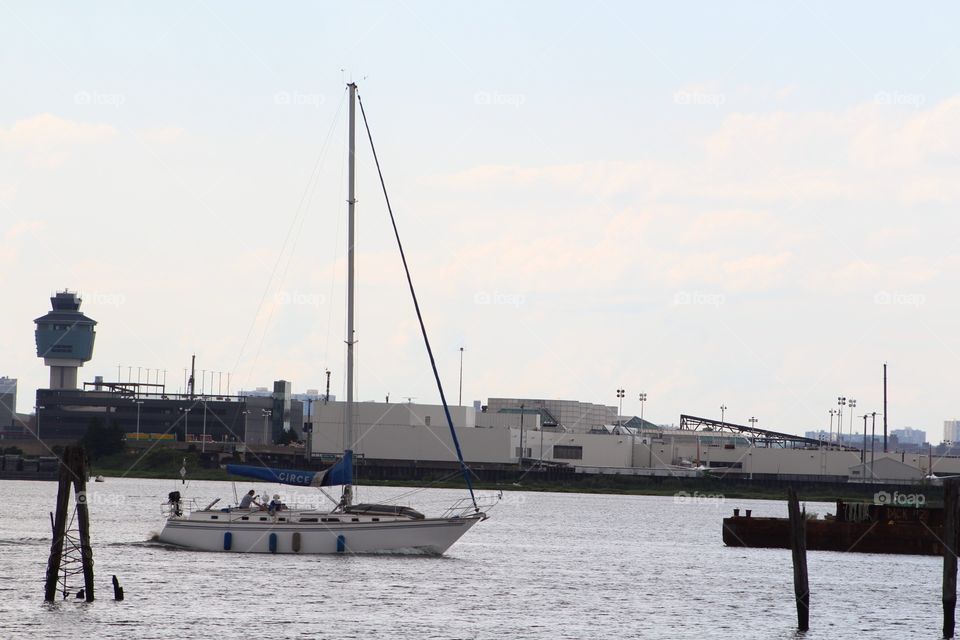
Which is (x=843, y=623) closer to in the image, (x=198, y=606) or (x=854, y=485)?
(x=198, y=606)

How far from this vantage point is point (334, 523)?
223 feet

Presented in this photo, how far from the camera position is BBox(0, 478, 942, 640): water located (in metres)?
50.3

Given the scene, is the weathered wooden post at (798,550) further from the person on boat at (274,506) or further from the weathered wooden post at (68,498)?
the person on boat at (274,506)

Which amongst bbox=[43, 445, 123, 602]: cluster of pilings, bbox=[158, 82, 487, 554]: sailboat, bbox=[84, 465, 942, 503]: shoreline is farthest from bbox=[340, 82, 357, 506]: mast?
bbox=[84, 465, 942, 503]: shoreline

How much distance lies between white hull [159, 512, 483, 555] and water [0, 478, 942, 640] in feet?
2.23

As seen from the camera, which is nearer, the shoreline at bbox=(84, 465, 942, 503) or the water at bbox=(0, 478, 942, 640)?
the water at bbox=(0, 478, 942, 640)

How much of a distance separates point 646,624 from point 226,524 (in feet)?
77.1

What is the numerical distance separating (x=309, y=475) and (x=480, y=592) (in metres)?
13.2

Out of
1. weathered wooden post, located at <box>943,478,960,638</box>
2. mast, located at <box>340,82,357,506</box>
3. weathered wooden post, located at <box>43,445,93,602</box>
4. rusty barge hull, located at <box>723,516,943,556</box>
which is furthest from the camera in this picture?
rusty barge hull, located at <box>723,516,943,556</box>

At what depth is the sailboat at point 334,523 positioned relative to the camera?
68.0m

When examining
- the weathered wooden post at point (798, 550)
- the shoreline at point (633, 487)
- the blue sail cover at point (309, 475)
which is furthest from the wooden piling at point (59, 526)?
the shoreline at point (633, 487)

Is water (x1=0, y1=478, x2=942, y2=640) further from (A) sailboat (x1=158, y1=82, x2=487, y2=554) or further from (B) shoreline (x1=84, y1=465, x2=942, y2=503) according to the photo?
(B) shoreline (x1=84, y1=465, x2=942, y2=503)

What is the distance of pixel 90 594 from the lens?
51219 millimetres

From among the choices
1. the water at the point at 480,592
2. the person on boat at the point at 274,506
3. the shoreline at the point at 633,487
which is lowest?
the water at the point at 480,592
